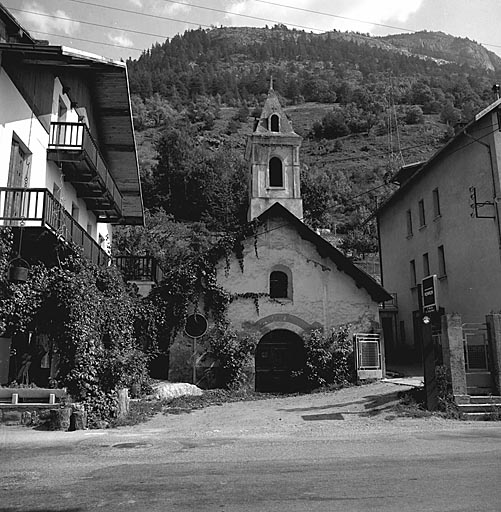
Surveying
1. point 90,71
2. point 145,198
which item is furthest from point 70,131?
point 145,198

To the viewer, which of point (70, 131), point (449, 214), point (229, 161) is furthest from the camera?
point (229, 161)

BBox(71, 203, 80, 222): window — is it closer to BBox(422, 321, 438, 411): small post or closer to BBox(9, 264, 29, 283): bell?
BBox(9, 264, 29, 283): bell

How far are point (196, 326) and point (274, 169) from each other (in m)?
15.5

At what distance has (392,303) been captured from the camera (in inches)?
1284

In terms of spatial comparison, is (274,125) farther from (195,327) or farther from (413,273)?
(195,327)

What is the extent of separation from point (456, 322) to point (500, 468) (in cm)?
748

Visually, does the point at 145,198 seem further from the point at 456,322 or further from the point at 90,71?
the point at 456,322

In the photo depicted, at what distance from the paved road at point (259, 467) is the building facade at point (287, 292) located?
741 centimetres

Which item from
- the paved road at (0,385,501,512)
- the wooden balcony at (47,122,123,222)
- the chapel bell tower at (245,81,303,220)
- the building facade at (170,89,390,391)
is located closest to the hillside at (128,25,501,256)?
the chapel bell tower at (245,81,303,220)

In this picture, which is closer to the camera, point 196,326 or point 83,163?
point 83,163

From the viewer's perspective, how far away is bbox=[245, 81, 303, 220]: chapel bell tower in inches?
1280

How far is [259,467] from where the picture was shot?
8.38m

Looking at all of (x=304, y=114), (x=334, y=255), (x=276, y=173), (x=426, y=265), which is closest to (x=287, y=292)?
(x=334, y=255)

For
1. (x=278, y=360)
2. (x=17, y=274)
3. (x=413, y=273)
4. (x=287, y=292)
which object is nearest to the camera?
(x=17, y=274)
